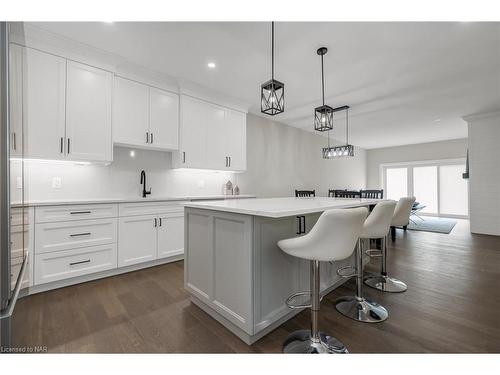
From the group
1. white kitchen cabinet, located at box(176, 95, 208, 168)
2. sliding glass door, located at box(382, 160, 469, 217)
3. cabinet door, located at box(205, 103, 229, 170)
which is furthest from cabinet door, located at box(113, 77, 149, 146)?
sliding glass door, located at box(382, 160, 469, 217)

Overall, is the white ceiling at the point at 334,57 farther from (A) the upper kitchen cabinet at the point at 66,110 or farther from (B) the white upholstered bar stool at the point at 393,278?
(B) the white upholstered bar stool at the point at 393,278

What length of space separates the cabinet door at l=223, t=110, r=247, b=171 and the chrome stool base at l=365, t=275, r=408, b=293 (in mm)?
2781

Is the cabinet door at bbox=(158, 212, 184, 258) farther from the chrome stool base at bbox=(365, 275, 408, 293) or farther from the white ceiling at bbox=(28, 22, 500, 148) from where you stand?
the chrome stool base at bbox=(365, 275, 408, 293)

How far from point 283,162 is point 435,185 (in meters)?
6.15

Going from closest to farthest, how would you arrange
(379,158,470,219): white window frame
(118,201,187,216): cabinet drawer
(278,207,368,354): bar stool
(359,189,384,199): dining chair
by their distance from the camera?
(278,207,368,354): bar stool → (118,201,187,216): cabinet drawer → (359,189,384,199): dining chair → (379,158,470,219): white window frame

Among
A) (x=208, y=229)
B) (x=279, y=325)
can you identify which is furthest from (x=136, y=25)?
(x=279, y=325)

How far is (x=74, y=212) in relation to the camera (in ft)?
8.12

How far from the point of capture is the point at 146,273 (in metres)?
2.86

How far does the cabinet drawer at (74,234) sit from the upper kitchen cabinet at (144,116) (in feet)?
3.52

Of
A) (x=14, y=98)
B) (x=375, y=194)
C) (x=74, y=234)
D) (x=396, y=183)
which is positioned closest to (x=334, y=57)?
(x=375, y=194)

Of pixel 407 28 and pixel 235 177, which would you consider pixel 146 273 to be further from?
pixel 407 28

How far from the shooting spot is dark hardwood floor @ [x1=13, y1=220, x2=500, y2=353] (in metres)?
1.50
